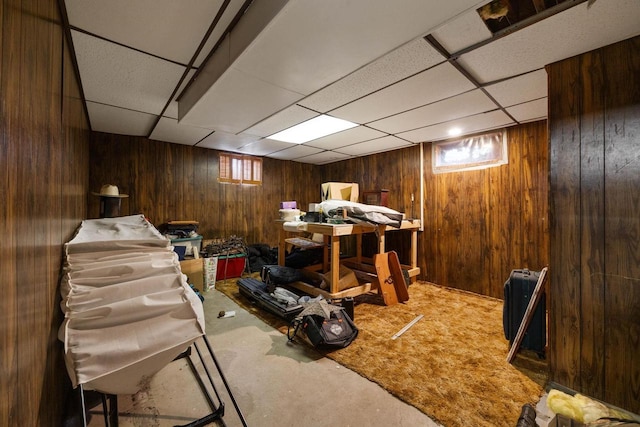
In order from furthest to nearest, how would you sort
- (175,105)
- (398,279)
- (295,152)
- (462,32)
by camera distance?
(295,152)
(398,279)
(175,105)
(462,32)

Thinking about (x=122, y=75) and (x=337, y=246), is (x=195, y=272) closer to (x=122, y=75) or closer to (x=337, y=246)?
(x=337, y=246)

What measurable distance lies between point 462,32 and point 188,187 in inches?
165

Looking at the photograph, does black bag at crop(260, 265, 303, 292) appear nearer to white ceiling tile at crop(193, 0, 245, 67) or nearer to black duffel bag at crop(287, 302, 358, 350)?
black duffel bag at crop(287, 302, 358, 350)

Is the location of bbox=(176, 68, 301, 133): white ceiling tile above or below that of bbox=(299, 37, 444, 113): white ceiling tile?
below

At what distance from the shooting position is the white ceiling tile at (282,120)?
271cm

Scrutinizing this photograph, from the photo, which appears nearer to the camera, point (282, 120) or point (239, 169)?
point (282, 120)

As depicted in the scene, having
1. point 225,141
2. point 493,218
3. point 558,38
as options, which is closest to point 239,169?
point 225,141

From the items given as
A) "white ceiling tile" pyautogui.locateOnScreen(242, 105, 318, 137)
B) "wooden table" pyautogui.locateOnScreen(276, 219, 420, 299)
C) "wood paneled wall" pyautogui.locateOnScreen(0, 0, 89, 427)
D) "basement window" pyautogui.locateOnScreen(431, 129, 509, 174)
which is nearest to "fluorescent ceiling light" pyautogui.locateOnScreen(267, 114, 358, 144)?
"white ceiling tile" pyautogui.locateOnScreen(242, 105, 318, 137)

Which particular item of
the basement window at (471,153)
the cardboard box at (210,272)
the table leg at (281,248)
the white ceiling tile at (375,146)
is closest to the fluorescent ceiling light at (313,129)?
the white ceiling tile at (375,146)

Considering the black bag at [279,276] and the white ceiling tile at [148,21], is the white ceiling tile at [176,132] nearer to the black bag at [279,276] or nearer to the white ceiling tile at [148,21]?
the white ceiling tile at [148,21]

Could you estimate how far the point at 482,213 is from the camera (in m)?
3.46

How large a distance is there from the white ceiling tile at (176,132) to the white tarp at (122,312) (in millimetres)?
2421

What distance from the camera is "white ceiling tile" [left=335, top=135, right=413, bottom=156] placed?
12.8 ft

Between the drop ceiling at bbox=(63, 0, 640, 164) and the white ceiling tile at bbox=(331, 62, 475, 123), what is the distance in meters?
0.01
